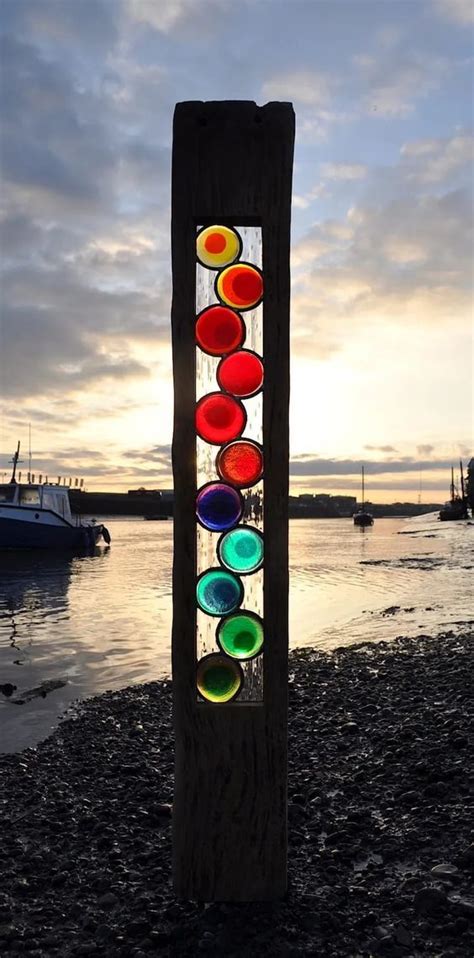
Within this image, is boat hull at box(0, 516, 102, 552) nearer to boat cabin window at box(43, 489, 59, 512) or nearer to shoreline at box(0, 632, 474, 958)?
boat cabin window at box(43, 489, 59, 512)

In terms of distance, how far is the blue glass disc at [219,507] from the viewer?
3963mm

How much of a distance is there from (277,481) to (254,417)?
41cm

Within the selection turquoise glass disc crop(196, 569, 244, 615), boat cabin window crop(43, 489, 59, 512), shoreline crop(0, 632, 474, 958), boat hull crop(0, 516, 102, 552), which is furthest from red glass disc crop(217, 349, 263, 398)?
boat cabin window crop(43, 489, 59, 512)

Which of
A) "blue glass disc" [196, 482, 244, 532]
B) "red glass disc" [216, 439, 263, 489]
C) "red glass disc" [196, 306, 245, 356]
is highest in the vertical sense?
"red glass disc" [196, 306, 245, 356]

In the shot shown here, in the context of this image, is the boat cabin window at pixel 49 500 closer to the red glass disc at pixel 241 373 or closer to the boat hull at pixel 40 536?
the boat hull at pixel 40 536

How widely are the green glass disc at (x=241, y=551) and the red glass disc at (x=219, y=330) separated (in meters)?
1.09

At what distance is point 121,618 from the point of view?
68.9 ft

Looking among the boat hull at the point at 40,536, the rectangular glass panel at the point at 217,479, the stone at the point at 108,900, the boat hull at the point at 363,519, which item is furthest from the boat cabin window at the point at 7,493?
the boat hull at the point at 363,519

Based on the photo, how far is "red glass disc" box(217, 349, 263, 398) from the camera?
3980 millimetres

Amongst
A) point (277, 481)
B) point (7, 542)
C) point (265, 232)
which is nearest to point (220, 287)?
point (265, 232)

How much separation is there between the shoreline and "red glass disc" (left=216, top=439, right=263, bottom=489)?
254cm

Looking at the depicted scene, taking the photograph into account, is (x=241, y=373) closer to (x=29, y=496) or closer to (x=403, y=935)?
(x=403, y=935)

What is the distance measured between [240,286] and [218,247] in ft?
0.91

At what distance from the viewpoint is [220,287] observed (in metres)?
4.01
